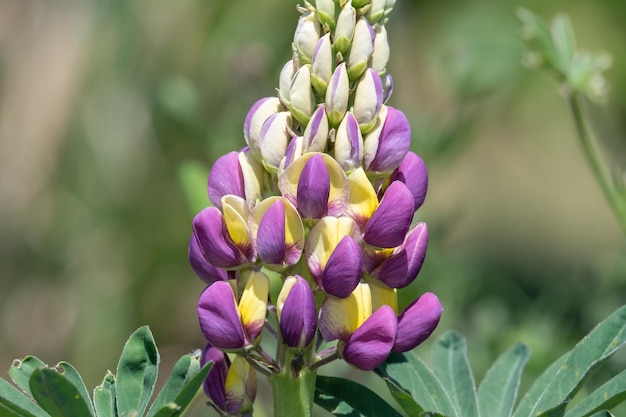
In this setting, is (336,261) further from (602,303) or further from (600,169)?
(602,303)

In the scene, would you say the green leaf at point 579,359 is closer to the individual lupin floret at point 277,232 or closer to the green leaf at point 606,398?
the green leaf at point 606,398

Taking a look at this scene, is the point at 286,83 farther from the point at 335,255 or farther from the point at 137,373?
the point at 137,373

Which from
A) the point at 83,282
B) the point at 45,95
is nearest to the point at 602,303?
the point at 83,282

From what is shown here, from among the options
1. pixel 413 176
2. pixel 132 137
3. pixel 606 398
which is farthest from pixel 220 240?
pixel 132 137

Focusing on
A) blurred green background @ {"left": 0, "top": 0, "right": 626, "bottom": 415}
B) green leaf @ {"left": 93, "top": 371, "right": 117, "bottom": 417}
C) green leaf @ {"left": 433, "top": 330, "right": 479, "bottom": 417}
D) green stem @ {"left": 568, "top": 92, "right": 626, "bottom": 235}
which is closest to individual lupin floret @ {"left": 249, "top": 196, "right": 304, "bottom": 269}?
green leaf @ {"left": 93, "top": 371, "right": 117, "bottom": 417}

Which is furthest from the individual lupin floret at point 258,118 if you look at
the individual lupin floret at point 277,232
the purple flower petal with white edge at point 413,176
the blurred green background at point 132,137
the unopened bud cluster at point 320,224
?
the blurred green background at point 132,137
